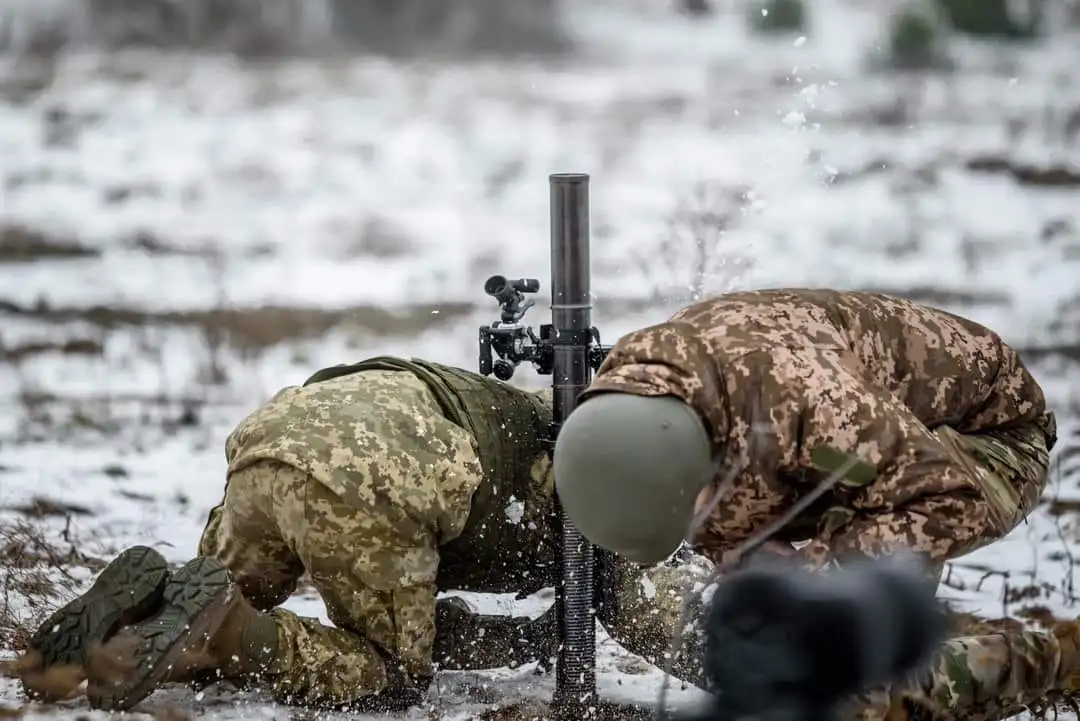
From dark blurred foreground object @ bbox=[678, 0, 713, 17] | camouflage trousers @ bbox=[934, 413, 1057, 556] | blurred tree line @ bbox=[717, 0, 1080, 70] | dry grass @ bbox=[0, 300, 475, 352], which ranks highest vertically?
dark blurred foreground object @ bbox=[678, 0, 713, 17]

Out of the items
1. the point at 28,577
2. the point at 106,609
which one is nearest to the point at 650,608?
the point at 106,609

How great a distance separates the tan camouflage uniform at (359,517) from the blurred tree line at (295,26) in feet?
27.8

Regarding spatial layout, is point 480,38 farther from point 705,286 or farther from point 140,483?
point 140,483

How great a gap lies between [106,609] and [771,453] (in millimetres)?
1312

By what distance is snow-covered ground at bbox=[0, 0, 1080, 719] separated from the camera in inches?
291

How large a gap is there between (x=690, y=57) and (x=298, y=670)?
8.99 metres

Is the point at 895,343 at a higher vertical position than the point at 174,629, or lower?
higher

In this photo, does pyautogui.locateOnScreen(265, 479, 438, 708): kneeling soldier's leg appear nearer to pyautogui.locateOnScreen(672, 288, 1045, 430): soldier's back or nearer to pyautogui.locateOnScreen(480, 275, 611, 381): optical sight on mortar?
pyautogui.locateOnScreen(480, 275, 611, 381): optical sight on mortar

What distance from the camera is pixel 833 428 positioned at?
261 centimetres

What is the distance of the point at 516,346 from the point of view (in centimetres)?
337

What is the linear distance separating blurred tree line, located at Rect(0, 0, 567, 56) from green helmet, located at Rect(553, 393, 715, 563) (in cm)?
922

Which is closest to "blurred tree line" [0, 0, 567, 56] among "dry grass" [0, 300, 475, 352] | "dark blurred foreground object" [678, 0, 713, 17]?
"dark blurred foreground object" [678, 0, 713, 17]

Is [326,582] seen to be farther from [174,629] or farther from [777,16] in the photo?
[777,16]

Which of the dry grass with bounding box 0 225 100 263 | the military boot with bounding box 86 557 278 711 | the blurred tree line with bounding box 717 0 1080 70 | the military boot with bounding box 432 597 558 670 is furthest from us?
the blurred tree line with bounding box 717 0 1080 70
